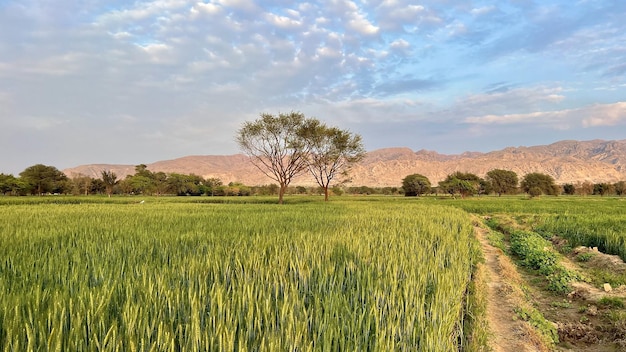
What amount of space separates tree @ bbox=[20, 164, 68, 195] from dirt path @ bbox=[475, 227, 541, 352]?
308 ft

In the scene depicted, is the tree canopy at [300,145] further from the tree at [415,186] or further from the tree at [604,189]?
the tree at [604,189]

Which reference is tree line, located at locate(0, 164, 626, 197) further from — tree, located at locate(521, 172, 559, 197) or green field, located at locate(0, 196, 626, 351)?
green field, located at locate(0, 196, 626, 351)

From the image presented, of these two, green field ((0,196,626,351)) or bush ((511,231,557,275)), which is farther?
bush ((511,231,557,275))

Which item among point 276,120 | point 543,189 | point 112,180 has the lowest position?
point 543,189

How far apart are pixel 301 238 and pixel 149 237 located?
340 centimetres

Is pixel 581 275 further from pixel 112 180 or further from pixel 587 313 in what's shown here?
pixel 112 180

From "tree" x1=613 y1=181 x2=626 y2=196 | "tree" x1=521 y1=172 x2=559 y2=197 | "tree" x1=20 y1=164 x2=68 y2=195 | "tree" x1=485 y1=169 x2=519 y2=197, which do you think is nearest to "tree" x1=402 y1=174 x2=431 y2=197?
"tree" x1=485 y1=169 x2=519 y2=197

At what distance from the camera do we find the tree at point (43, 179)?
7536cm

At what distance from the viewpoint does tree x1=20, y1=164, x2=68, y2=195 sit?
2967 inches

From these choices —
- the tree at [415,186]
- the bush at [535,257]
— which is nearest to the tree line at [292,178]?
the tree at [415,186]

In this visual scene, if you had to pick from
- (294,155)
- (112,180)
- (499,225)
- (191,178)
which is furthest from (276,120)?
(191,178)

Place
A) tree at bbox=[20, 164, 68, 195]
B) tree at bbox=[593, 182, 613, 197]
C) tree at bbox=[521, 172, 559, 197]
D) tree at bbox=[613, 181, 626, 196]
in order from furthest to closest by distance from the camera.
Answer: tree at bbox=[521, 172, 559, 197], tree at bbox=[593, 182, 613, 197], tree at bbox=[613, 181, 626, 196], tree at bbox=[20, 164, 68, 195]

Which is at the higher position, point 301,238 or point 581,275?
point 301,238

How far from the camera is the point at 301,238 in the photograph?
20.0 ft
